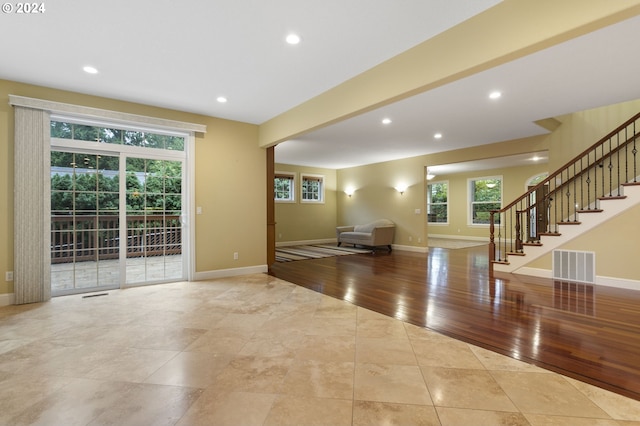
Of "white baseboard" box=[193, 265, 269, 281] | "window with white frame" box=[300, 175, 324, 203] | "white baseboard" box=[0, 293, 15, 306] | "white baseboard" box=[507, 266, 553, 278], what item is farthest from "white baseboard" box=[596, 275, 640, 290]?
"white baseboard" box=[0, 293, 15, 306]

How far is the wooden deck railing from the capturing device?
420 cm

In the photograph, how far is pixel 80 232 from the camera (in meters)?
4.30

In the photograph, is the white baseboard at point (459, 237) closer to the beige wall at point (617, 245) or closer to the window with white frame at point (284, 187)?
the beige wall at point (617, 245)

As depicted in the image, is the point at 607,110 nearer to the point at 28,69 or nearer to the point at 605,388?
the point at 605,388

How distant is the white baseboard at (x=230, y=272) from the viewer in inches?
197

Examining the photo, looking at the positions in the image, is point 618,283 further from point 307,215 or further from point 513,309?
point 307,215

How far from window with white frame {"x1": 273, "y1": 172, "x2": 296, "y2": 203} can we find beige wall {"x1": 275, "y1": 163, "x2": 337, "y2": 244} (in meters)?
0.14

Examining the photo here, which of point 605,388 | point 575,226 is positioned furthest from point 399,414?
point 575,226

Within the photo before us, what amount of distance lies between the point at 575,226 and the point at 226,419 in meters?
5.53

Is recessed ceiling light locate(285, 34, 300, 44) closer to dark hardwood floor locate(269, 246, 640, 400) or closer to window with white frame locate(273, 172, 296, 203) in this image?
dark hardwood floor locate(269, 246, 640, 400)

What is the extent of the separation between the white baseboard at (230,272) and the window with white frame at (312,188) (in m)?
4.82

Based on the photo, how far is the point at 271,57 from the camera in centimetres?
317

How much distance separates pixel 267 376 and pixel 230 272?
11.4ft
